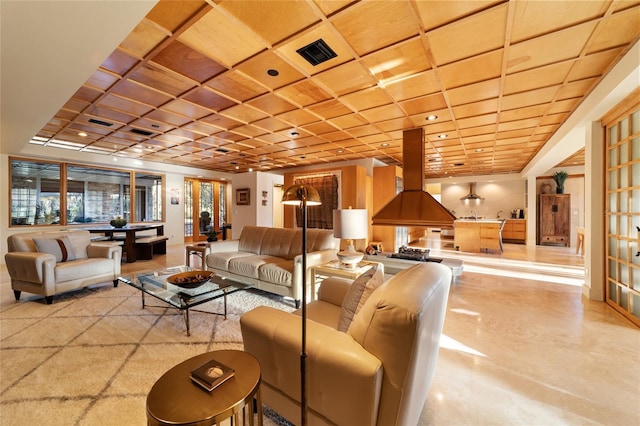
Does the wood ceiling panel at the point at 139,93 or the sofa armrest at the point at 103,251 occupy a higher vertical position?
the wood ceiling panel at the point at 139,93

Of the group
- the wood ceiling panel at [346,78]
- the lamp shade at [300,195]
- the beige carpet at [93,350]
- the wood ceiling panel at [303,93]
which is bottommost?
the beige carpet at [93,350]

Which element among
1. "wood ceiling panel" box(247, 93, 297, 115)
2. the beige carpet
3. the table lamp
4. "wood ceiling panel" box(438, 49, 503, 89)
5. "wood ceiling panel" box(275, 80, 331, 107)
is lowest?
the beige carpet

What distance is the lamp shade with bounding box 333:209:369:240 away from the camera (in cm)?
319

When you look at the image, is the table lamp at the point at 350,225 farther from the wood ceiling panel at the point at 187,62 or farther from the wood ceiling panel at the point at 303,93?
the wood ceiling panel at the point at 187,62

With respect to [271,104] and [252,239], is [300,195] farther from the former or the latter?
[252,239]

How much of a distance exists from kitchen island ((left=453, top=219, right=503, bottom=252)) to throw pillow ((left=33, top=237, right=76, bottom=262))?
834 centimetres

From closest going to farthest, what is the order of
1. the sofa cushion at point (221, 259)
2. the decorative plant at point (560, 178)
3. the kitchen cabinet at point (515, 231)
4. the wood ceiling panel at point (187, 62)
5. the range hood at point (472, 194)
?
the wood ceiling panel at point (187, 62), the sofa cushion at point (221, 259), the decorative plant at point (560, 178), the kitchen cabinet at point (515, 231), the range hood at point (472, 194)

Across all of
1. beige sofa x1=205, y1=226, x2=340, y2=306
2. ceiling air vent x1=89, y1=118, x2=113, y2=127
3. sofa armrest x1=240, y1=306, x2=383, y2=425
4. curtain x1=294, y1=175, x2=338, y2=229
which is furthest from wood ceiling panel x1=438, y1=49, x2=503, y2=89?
ceiling air vent x1=89, y1=118, x2=113, y2=127

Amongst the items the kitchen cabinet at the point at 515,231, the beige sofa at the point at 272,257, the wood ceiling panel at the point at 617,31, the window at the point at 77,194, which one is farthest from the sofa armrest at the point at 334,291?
the kitchen cabinet at the point at 515,231

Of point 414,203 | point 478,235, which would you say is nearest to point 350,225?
point 414,203

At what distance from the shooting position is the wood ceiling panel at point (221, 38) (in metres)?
1.96

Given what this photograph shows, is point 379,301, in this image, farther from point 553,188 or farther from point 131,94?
point 553,188

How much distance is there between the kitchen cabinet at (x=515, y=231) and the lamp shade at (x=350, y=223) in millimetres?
8756

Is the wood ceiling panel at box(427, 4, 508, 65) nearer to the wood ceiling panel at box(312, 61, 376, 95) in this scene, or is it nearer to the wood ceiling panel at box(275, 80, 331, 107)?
the wood ceiling panel at box(312, 61, 376, 95)
